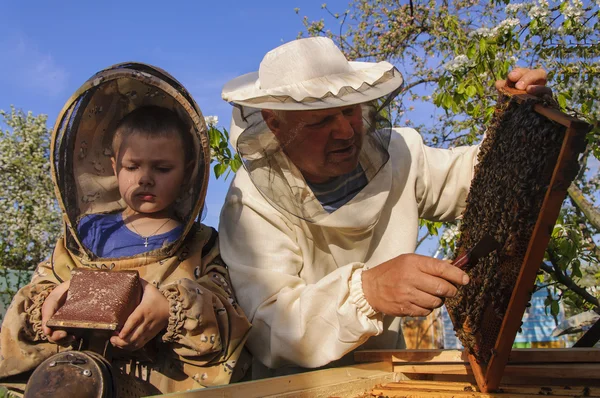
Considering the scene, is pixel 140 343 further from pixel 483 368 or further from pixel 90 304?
pixel 483 368

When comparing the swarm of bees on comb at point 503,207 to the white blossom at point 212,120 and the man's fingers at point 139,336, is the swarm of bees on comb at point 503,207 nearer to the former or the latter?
the man's fingers at point 139,336

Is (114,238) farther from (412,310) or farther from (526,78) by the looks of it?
(526,78)

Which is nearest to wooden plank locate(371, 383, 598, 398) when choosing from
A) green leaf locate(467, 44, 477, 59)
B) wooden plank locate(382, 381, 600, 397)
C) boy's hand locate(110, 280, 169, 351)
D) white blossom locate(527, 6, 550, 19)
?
wooden plank locate(382, 381, 600, 397)

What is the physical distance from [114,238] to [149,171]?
0.30 metres

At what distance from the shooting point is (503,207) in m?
1.69

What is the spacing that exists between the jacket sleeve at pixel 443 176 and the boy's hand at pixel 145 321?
140 cm

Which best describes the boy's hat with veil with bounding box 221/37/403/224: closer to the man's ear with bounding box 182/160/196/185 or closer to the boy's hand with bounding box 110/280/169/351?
the man's ear with bounding box 182/160/196/185

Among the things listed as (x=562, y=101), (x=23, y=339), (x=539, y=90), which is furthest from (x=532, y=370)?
(x=562, y=101)

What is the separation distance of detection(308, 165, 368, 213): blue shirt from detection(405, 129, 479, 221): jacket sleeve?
16.6 inches

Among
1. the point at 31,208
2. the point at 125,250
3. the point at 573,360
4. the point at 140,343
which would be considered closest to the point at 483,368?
the point at 573,360

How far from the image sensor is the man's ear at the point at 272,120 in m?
2.39

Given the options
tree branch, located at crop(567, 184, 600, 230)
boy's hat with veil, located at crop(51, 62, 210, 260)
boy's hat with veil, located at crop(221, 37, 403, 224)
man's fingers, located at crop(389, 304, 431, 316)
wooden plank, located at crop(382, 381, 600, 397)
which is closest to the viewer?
wooden plank, located at crop(382, 381, 600, 397)

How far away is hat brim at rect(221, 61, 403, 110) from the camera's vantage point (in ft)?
7.29

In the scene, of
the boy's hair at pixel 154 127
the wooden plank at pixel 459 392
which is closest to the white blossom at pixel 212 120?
the boy's hair at pixel 154 127
